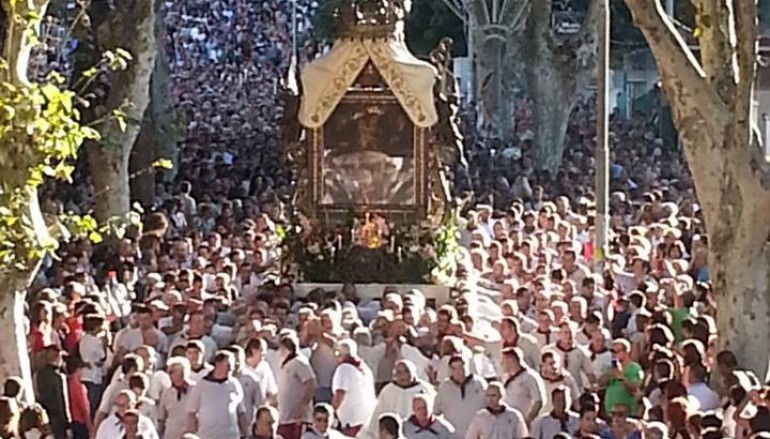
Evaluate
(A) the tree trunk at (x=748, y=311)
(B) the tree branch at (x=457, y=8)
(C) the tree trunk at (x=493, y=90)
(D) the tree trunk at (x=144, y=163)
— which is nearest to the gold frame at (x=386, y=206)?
(D) the tree trunk at (x=144, y=163)

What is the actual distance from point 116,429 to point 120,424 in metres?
0.04

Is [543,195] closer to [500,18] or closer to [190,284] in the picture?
[500,18]

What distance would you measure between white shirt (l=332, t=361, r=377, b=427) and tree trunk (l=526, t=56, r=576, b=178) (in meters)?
23.1

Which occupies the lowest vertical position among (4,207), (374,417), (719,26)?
(374,417)

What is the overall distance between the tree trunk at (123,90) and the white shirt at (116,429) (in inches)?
526

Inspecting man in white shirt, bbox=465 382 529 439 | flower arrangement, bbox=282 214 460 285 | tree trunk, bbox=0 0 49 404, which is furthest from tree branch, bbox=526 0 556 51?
man in white shirt, bbox=465 382 529 439

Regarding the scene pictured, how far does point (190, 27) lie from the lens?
71.7 metres

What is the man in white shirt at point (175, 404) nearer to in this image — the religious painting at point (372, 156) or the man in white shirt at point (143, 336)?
the man in white shirt at point (143, 336)

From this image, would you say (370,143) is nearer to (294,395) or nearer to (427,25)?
(294,395)

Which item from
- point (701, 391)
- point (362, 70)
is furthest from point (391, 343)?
point (362, 70)

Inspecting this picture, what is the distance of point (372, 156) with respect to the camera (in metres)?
27.1

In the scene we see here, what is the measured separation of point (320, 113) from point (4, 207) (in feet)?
39.1

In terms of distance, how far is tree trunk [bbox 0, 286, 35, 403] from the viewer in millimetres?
16766

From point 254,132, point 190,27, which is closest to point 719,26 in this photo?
point 254,132
